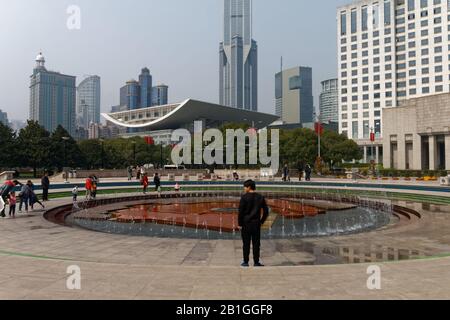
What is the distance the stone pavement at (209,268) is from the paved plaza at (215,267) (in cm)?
2

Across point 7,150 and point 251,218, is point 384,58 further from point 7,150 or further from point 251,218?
point 251,218

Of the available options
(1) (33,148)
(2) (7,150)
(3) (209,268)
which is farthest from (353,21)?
(3) (209,268)

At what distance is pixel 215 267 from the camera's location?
23.2 ft

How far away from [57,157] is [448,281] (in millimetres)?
64392

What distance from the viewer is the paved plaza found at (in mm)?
5508

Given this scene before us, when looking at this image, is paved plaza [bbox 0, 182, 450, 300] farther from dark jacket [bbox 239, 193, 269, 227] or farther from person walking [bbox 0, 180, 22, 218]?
person walking [bbox 0, 180, 22, 218]

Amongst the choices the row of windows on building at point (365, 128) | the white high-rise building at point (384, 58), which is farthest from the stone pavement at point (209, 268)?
the row of windows on building at point (365, 128)

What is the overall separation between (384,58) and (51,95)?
10778cm

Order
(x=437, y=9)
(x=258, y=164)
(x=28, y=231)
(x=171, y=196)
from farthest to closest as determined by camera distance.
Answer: (x=437, y=9), (x=258, y=164), (x=171, y=196), (x=28, y=231)

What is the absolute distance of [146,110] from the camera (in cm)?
13788

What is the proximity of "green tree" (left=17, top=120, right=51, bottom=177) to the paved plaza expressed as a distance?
5273cm

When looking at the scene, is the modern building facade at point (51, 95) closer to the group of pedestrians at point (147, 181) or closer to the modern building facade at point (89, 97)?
the modern building facade at point (89, 97)

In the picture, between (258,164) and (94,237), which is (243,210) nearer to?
(94,237)
